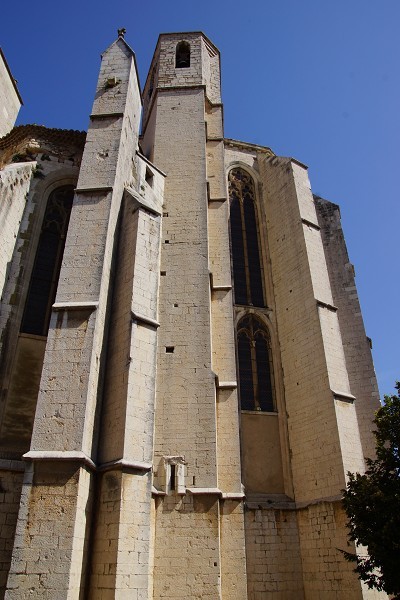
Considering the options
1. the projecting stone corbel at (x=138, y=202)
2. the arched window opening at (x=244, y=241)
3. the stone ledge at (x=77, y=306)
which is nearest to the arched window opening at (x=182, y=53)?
the arched window opening at (x=244, y=241)

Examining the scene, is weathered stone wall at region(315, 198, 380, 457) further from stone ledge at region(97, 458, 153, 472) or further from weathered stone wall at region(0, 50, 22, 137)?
weathered stone wall at region(0, 50, 22, 137)

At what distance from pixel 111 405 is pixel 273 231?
8.17 m

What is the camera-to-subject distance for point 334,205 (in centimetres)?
1551

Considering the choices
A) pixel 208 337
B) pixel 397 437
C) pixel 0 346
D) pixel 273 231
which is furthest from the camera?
pixel 273 231

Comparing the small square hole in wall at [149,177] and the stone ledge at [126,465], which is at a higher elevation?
the small square hole in wall at [149,177]

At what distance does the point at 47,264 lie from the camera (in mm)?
9750

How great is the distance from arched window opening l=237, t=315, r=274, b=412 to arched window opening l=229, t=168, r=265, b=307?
81 cm

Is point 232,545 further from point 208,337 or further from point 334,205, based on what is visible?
point 334,205

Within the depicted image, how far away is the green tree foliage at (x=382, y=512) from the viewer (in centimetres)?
639

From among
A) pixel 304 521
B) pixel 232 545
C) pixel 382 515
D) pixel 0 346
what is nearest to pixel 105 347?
pixel 0 346

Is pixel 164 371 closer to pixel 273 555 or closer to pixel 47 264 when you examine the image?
pixel 47 264

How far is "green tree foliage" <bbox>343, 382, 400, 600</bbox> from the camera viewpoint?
639cm

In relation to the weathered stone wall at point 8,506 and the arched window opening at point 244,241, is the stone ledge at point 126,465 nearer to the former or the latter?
the weathered stone wall at point 8,506

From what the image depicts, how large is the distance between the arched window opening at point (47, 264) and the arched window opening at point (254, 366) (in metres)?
4.79
